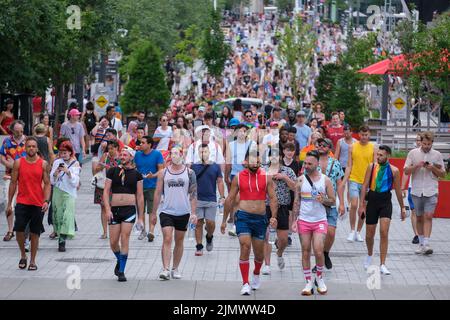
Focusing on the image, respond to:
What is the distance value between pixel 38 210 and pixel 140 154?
2.91m

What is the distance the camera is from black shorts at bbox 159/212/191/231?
14.5 meters

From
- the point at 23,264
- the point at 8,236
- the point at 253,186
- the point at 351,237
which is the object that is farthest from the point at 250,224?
the point at 8,236

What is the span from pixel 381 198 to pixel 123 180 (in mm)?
3159

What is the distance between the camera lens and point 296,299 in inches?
520

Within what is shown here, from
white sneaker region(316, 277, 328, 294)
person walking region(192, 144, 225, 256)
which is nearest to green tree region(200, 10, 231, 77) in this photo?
person walking region(192, 144, 225, 256)

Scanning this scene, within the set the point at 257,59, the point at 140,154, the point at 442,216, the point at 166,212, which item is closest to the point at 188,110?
the point at 442,216

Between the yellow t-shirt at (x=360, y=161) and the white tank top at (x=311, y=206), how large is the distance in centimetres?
477

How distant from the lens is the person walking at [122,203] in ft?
47.2

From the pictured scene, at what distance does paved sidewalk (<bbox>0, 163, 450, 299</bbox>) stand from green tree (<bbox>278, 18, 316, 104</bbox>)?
5071 cm

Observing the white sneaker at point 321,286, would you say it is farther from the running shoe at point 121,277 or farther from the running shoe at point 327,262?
the running shoe at point 121,277

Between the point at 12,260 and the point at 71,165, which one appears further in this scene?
the point at 71,165

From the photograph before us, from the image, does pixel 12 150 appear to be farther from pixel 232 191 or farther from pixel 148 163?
pixel 232 191

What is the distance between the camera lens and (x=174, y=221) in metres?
14.6

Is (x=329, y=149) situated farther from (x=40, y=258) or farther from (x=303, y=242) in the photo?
(x=40, y=258)
